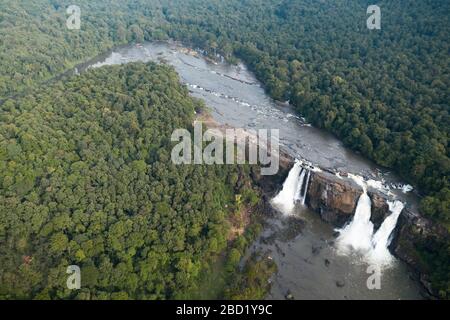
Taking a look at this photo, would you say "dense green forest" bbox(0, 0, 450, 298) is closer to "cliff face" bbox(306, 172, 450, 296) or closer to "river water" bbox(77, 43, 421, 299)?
"cliff face" bbox(306, 172, 450, 296)

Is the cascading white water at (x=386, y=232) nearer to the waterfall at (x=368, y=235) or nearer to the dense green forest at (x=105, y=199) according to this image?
the waterfall at (x=368, y=235)

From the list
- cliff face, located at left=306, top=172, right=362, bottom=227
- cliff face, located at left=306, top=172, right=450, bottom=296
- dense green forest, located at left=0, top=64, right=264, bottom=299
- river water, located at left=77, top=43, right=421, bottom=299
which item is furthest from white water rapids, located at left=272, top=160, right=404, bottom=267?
dense green forest, located at left=0, top=64, right=264, bottom=299

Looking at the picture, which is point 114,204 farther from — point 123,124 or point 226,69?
point 226,69

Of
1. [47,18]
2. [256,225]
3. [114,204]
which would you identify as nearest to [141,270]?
[114,204]

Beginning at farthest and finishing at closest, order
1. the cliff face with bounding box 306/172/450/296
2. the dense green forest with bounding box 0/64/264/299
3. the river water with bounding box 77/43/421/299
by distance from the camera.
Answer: the cliff face with bounding box 306/172/450/296, the river water with bounding box 77/43/421/299, the dense green forest with bounding box 0/64/264/299

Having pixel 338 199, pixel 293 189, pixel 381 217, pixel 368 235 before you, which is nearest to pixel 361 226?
pixel 368 235

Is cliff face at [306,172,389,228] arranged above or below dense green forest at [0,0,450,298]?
below
